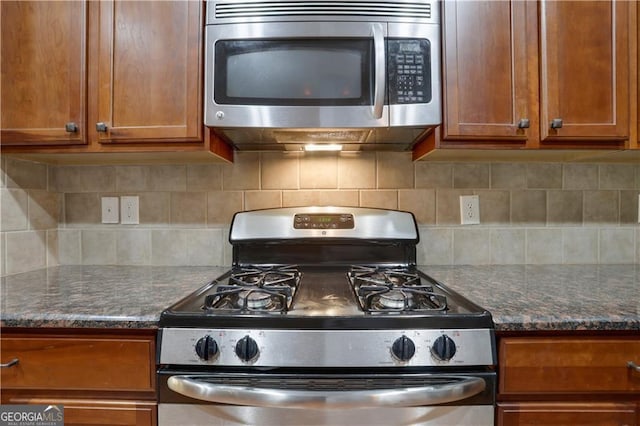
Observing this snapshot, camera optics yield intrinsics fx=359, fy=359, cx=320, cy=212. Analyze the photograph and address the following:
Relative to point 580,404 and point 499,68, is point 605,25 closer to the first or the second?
point 499,68

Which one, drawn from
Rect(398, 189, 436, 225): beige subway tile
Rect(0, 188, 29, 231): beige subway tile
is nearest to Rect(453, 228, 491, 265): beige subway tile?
Rect(398, 189, 436, 225): beige subway tile

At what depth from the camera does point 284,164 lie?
149 cm

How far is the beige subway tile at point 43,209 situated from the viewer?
1.40 metres

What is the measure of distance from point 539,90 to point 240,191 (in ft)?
3.73

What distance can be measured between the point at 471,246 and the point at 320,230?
65cm

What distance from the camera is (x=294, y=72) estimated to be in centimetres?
113

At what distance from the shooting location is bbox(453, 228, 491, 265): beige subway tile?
1503mm

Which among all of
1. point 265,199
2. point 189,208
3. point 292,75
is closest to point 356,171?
point 265,199

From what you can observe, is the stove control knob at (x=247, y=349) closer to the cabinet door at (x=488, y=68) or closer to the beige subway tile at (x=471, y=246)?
the cabinet door at (x=488, y=68)

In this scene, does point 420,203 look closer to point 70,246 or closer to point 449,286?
point 449,286

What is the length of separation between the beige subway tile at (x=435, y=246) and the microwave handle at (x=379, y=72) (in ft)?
2.03

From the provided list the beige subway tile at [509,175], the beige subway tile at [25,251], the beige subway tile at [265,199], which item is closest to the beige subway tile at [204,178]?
the beige subway tile at [265,199]

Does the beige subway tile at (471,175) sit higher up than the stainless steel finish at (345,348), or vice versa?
the beige subway tile at (471,175)

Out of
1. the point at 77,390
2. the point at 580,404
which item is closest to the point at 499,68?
the point at 580,404
